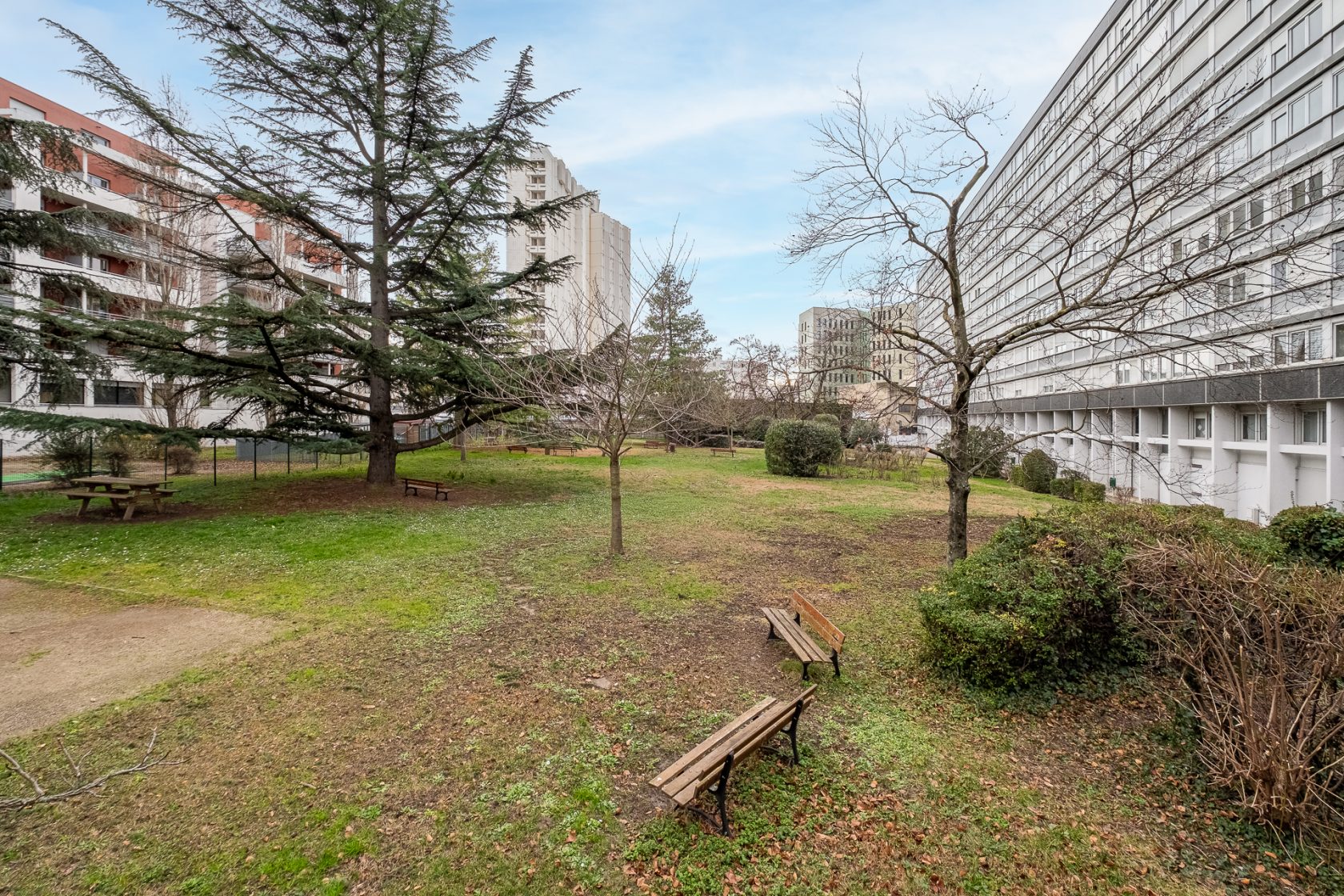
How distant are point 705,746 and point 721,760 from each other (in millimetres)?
410

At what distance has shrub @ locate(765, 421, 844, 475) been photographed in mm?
23516

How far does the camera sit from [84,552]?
947 cm

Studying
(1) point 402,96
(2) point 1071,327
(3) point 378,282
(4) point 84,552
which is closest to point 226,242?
(3) point 378,282

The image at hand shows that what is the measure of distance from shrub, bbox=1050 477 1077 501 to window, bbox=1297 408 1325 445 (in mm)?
7065

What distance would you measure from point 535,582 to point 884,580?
5661 millimetres

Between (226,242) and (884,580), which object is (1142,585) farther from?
(226,242)

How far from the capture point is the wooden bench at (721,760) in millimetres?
3357

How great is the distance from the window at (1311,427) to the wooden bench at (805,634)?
674 inches

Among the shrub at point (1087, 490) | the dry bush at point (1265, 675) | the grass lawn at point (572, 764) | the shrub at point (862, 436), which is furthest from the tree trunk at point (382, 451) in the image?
the shrub at point (1087, 490)

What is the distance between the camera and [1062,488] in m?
23.3

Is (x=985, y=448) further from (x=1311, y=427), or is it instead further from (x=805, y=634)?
(x=1311, y=427)

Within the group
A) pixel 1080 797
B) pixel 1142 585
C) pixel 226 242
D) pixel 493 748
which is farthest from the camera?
pixel 226 242

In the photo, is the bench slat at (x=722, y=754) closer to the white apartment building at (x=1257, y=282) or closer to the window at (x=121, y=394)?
the white apartment building at (x=1257, y=282)

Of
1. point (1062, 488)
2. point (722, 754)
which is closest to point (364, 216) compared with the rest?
point (722, 754)
